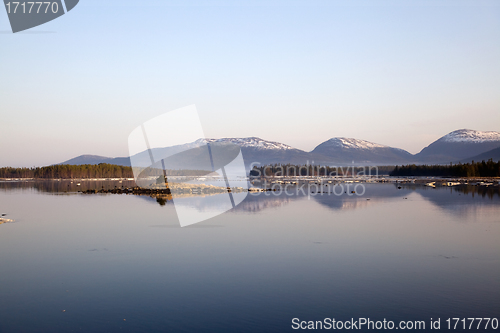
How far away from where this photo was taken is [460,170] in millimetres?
99188

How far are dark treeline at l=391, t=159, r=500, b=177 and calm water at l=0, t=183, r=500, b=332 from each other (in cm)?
8327

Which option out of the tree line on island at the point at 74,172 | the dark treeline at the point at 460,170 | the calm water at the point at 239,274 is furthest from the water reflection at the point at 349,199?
the tree line on island at the point at 74,172

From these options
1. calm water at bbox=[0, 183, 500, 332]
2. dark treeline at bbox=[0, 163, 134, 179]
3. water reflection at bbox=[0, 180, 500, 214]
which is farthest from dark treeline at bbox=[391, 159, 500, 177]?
dark treeline at bbox=[0, 163, 134, 179]

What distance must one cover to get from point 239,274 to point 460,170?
103 m

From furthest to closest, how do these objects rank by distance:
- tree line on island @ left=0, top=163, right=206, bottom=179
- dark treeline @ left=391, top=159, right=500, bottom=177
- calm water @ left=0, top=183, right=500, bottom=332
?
tree line on island @ left=0, top=163, right=206, bottom=179
dark treeline @ left=391, top=159, right=500, bottom=177
calm water @ left=0, top=183, right=500, bottom=332

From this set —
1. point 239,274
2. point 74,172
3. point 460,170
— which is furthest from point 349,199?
point 74,172

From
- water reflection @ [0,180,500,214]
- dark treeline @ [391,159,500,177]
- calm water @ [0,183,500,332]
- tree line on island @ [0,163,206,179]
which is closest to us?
calm water @ [0,183,500,332]

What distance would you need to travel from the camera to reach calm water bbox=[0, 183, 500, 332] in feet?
29.0

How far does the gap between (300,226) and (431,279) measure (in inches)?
378

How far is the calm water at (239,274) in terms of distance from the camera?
883 centimetres

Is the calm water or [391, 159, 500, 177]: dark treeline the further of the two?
[391, 159, 500, 177]: dark treeline

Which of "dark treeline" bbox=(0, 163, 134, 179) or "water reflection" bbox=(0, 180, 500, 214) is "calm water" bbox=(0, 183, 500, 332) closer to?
"water reflection" bbox=(0, 180, 500, 214)

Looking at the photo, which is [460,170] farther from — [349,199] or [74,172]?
[74,172]

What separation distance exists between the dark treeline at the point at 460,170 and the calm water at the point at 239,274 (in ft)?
273
